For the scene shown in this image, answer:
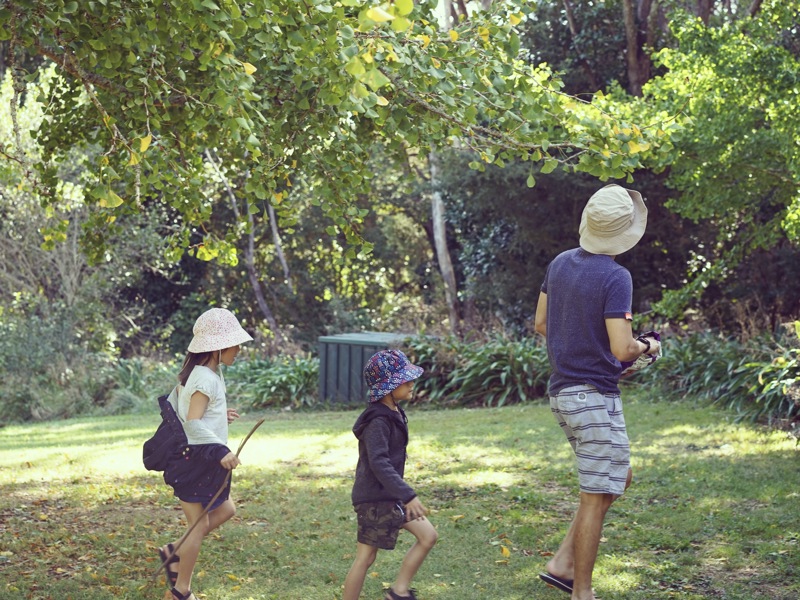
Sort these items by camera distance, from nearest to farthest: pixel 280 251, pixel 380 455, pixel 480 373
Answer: pixel 380 455, pixel 480 373, pixel 280 251

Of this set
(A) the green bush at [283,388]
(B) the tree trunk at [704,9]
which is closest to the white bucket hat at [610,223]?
(A) the green bush at [283,388]

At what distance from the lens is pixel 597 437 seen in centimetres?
405

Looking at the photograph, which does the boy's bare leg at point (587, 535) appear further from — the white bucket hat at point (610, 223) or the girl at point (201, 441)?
the girl at point (201, 441)

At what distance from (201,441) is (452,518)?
2.42m

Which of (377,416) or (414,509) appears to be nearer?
(414,509)

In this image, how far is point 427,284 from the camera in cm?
2298

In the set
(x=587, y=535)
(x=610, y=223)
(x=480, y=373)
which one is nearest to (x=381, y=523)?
(x=587, y=535)

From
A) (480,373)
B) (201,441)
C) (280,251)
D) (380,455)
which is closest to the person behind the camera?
(380,455)

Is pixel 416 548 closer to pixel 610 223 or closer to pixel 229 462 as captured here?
pixel 229 462

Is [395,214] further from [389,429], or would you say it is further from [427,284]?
[389,429]

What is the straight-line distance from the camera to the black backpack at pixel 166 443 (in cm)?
432

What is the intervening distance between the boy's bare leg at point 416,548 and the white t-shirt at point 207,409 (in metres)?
0.98

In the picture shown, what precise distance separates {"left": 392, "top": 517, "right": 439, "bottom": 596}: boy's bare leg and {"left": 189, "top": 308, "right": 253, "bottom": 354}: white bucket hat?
3.82 feet

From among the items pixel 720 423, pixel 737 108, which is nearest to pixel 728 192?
pixel 737 108
